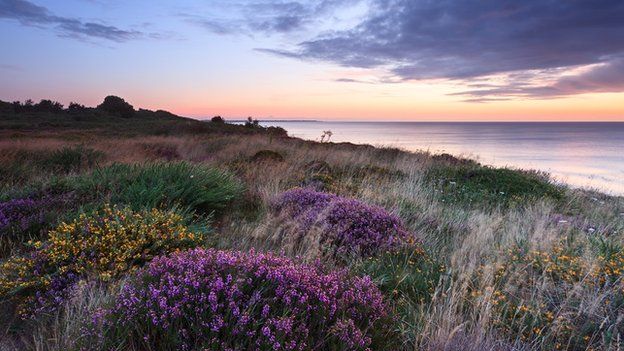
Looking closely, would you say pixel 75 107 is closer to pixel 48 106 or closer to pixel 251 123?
pixel 48 106

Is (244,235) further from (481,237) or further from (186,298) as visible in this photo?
(481,237)

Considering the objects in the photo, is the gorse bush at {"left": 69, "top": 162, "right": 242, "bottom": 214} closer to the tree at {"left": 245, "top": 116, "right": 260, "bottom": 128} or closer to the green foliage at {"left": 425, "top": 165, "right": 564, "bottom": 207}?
the green foliage at {"left": 425, "top": 165, "right": 564, "bottom": 207}

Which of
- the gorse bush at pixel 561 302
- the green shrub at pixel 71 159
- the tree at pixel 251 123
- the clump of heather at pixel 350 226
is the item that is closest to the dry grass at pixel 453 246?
the gorse bush at pixel 561 302

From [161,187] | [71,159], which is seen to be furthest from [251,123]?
[161,187]

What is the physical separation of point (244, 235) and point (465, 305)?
2853 millimetres

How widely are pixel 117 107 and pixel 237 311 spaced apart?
68.1 metres

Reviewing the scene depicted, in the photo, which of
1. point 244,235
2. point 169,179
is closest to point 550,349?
point 244,235

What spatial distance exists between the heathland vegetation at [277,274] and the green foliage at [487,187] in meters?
2.19

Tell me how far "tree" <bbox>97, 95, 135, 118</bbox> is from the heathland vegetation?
197 feet

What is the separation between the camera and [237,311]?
247 centimetres

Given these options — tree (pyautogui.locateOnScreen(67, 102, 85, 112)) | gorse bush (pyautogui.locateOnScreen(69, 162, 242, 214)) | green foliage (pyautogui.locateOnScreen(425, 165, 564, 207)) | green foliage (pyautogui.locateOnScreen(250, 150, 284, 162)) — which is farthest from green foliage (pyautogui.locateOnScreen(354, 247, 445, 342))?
tree (pyautogui.locateOnScreen(67, 102, 85, 112))

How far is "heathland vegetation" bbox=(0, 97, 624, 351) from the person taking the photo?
2.61 metres

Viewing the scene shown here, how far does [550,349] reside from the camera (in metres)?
3.02

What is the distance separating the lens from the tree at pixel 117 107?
61.8 meters
